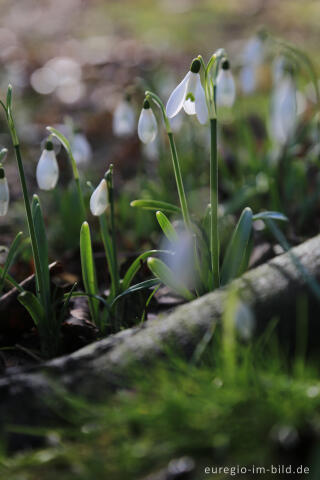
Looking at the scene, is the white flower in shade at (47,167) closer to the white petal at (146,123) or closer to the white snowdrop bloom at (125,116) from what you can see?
the white petal at (146,123)

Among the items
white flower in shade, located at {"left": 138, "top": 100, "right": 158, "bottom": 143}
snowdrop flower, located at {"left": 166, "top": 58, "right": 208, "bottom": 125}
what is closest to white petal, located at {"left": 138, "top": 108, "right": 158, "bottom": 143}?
white flower in shade, located at {"left": 138, "top": 100, "right": 158, "bottom": 143}

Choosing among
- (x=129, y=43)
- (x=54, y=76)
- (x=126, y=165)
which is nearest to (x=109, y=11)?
(x=129, y=43)

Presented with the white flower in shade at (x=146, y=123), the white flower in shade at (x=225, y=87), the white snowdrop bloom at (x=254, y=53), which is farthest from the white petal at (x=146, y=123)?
the white snowdrop bloom at (x=254, y=53)

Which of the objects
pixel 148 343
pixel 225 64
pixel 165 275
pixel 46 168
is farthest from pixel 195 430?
pixel 225 64

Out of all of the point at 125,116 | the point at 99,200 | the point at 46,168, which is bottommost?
the point at 99,200

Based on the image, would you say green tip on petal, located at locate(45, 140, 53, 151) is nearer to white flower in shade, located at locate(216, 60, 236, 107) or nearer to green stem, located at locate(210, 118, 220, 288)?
green stem, located at locate(210, 118, 220, 288)

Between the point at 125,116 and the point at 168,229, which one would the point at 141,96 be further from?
the point at 168,229

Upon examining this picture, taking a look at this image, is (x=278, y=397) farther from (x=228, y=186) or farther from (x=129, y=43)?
(x=129, y=43)
